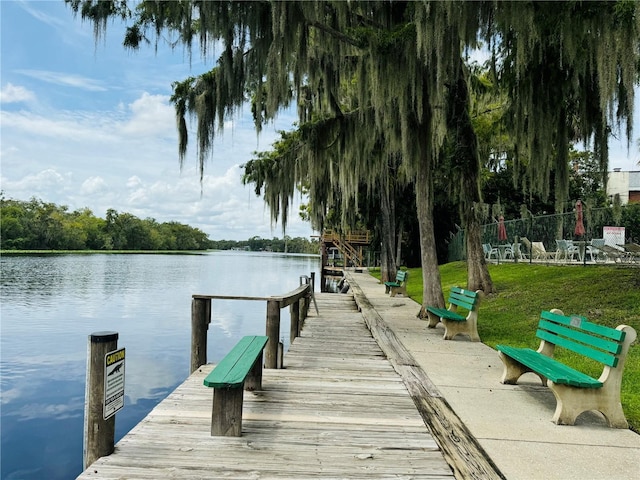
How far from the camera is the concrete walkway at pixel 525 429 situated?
310cm

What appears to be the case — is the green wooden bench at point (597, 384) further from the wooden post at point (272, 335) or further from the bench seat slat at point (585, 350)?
the wooden post at point (272, 335)

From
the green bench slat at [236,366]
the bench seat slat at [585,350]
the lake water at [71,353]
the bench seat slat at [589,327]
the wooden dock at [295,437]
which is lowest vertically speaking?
the lake water at [71,353]

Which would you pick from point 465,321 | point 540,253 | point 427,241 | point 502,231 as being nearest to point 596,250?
point 540,253

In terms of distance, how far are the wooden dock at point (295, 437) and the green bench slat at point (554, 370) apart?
1091 mm

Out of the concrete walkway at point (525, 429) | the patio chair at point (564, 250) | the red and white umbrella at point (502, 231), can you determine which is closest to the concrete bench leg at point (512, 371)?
the concrete walkway at point (525, 429)

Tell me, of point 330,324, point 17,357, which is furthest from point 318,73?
point 17,357

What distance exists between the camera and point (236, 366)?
3.63 meters

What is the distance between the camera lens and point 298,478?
276cm

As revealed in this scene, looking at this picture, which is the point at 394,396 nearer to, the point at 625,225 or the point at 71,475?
the point at 71,475

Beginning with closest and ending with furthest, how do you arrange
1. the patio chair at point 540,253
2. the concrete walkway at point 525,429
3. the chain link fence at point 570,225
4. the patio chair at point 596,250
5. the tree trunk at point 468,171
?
1. the concrete walkway at point 525,429
2. the tree trunk at point 468,171
3. the patio chair at point 596,250
4. the chain link fence at point 570,225
5. the patio chair at point 540,253

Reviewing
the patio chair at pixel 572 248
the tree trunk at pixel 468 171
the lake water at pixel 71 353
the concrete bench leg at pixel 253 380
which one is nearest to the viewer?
the concrete bench leg at pixel 253 380

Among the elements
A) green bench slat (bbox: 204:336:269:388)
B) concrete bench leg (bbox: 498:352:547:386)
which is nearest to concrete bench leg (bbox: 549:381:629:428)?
concrete bench leg (bbox: 498:352:547:386)

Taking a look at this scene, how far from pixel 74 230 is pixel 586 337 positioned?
289ft

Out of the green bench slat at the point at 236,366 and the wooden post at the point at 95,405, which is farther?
the green bench slat at the point at 236,366
